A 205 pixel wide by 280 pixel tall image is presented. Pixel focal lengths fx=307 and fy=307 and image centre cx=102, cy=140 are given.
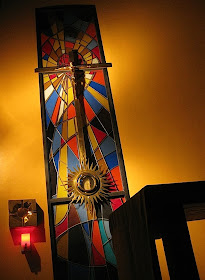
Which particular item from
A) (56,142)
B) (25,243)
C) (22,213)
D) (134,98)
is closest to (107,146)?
(56,142)

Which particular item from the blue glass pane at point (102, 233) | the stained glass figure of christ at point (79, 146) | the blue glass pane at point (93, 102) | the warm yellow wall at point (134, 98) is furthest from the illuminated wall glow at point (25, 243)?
the blue glass pane at point (93, 102)

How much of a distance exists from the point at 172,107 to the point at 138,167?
3.07 feet

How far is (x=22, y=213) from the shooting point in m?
2.97

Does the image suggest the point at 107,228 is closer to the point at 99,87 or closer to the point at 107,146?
the point at 107,146

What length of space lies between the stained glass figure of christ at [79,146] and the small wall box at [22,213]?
20 cm

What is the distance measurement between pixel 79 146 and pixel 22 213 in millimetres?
908

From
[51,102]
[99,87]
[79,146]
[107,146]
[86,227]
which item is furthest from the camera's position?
[99,87]

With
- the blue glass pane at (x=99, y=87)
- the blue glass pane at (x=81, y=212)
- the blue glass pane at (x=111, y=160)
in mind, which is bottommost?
the blue glass pane at (x=81, y=212)

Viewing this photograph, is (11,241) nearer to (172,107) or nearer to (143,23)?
(172,107)

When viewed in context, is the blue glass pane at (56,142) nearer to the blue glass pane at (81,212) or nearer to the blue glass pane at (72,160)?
the blue glass pane at (72,160)

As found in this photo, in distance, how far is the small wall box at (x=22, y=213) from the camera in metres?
2.93

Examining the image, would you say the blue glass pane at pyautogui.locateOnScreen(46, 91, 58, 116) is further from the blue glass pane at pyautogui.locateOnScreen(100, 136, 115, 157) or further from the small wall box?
the small wall box

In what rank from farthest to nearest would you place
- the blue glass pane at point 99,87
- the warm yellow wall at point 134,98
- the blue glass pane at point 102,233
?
the blue glass pane at point 99,87
the warm yellow wall at point 134,98
the blue glass pane at point 102,233

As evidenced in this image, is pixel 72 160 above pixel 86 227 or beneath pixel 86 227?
above
